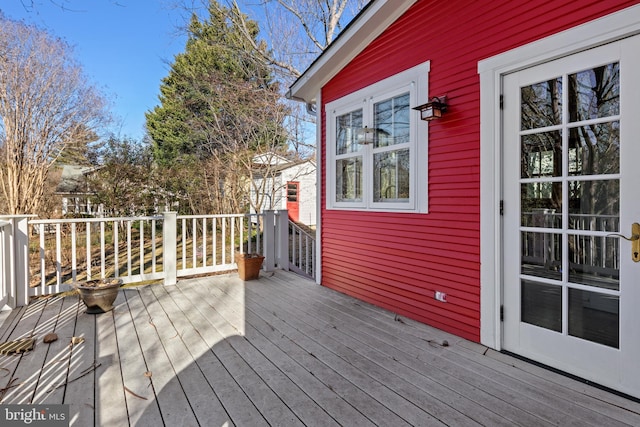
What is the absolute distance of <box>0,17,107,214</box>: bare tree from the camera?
722cm

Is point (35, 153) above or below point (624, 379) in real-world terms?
above

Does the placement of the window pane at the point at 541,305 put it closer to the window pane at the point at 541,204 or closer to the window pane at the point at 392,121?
the window pane at the point at 541,204

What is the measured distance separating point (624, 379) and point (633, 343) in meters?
0.24

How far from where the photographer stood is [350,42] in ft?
12.9

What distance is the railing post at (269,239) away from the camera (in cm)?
541

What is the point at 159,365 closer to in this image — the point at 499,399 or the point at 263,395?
the point at 263,395

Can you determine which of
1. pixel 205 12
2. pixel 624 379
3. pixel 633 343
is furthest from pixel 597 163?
pixel 205 12

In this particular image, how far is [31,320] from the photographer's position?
3227mm

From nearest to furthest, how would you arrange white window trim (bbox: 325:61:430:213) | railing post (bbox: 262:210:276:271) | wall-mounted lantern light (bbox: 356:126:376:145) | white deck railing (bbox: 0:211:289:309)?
white window trim (bbox: 325:61:430:213)
white deck railing (bbox: 0:211:289:309)
wall-mounted lantern light (bbox: 356:126:376:145)
railing post (bbox: 262:210:276:271)

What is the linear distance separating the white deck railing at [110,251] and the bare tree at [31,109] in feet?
4.66

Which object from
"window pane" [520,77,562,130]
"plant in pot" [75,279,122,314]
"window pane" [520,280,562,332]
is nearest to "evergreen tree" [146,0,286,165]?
"plant in pot" [75,279,122,314]

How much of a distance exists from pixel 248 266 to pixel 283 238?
97 centimetres

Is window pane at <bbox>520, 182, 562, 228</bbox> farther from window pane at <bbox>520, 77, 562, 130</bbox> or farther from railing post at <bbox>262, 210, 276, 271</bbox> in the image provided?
railing post at <bbox>262, 210, 276, 271</bbox>

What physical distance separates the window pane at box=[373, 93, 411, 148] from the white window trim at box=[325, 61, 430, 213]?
73 mm
